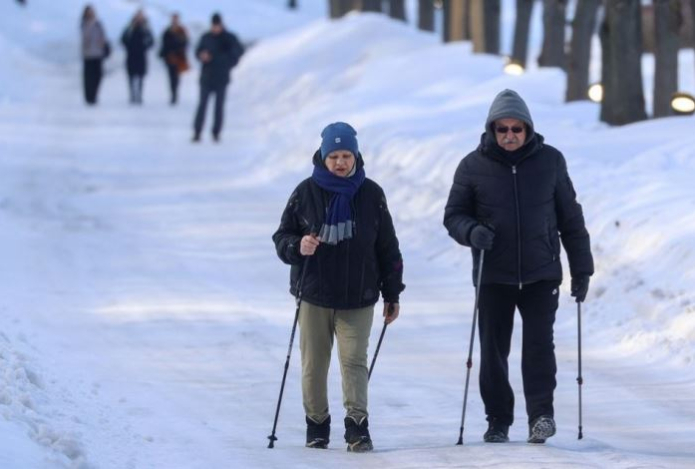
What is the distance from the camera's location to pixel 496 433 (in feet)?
29.0

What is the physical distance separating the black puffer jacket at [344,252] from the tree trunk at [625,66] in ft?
38.3

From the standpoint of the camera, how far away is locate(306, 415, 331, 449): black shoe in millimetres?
8766

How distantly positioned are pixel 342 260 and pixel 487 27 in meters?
24.1

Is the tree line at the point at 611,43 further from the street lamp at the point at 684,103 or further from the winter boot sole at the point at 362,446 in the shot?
the winter boot sole at the point at 362,446

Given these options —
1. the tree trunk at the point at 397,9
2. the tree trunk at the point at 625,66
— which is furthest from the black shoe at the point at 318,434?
the tree trunk at the point at 397,9

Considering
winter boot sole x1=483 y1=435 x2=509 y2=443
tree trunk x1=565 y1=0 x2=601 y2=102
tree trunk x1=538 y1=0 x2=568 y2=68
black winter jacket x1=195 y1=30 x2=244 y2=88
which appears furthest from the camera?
tree trunk x1=538 y1=0 x2=568 y2=68

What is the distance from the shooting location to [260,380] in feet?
35.3

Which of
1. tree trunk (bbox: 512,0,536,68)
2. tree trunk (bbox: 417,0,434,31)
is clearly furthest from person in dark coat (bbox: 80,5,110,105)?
tree trunk (bbox: 417,0,434,31)

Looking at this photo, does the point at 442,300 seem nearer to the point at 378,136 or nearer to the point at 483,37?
the point at 378,136

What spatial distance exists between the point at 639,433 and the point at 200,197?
11806 millimetres

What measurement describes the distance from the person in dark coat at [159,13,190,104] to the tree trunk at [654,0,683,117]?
15.1 meters

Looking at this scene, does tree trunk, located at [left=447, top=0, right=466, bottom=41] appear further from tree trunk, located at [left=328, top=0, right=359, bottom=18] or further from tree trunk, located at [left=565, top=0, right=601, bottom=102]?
tree trunk, located at [left=565, top=0, right=601, bottom=102]

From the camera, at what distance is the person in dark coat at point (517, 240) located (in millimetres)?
8609

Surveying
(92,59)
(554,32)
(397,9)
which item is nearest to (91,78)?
(92,59)
